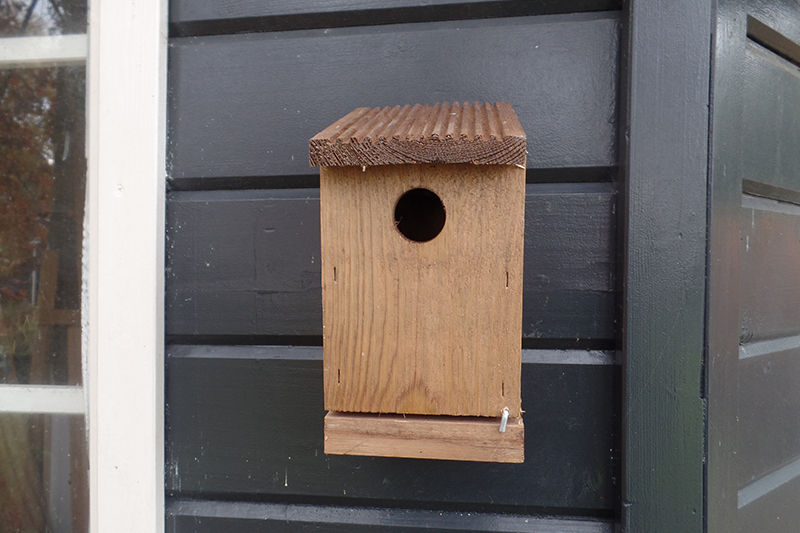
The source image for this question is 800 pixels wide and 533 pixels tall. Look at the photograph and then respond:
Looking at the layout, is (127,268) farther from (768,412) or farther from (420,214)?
(768,412)

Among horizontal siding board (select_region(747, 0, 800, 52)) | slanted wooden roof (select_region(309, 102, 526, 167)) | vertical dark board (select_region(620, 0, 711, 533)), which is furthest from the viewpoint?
horizontal siding board (select_region(747, 0, 800, 52))

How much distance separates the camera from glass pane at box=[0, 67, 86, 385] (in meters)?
0.92

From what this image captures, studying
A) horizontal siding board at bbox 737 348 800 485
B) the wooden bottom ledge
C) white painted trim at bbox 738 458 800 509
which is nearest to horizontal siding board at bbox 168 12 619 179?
the wooden bottom ledge

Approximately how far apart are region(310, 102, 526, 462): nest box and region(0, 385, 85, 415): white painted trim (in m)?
0.71

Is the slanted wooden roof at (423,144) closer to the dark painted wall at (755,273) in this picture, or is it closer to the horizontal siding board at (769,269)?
the dark painted wall at (755,273)

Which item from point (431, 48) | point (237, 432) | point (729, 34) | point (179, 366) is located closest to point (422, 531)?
point (237, 432)

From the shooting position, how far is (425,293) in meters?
0.57

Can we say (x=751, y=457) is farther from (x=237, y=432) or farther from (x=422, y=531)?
(x=237, y=432)

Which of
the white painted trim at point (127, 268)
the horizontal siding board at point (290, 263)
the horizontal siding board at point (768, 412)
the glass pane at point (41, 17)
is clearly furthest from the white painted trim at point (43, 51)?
the horizontal siding board at point (768, 412)

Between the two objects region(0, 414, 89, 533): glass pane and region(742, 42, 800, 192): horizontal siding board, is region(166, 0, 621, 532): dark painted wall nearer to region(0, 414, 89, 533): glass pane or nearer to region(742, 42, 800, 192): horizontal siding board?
region(0, 414, 89, 533): glass pane

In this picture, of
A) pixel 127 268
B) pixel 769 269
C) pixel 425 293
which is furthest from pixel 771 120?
pixel 127 268

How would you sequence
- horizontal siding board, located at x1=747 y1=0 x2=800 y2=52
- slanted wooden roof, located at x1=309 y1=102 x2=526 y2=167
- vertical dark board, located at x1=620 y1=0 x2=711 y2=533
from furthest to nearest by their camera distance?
horizontal siding board, located at x1=747 y1=0 x2=800 y2=52 < vertical dark board, located at x1=620 y1=0 x2=711 y2=533 < slanted wooden roof, located at x1=309 y1=102 x2=526 y2=167

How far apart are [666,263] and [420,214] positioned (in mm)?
474

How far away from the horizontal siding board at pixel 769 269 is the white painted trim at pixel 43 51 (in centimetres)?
154
